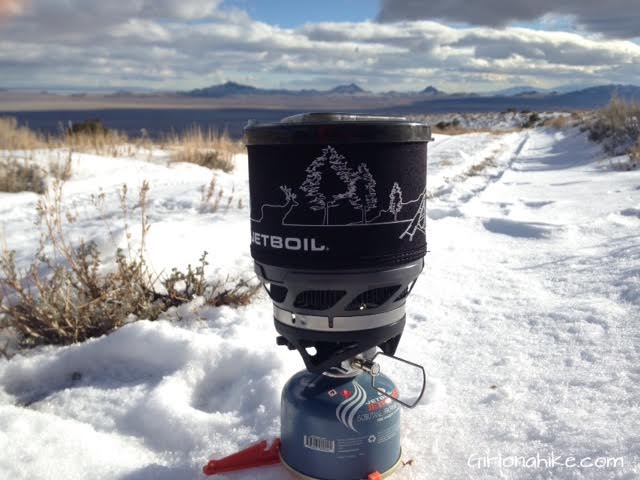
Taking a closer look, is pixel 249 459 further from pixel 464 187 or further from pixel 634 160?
pixel 634 160

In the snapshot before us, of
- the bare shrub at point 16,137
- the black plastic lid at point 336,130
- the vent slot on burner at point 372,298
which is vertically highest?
the black plastic lid at point 336,130

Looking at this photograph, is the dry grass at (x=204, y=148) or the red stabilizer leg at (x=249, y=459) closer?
the red stabilizer leg at (x=249, y=459)

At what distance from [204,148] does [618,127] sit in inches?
321

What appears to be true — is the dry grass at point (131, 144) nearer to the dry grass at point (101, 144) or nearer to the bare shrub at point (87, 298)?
the dry grass at point (101, 144)

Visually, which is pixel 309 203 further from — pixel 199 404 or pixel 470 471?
pixel 199 404

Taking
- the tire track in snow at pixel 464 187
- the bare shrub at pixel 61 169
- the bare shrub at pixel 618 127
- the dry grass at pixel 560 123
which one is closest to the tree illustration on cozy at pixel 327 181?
the tire track in snow at pixel 464 187

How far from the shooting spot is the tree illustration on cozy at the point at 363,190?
58.1 inches

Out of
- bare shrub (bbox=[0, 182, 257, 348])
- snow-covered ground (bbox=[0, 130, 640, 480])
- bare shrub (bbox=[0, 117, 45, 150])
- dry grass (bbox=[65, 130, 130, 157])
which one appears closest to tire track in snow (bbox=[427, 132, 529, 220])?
snow-covered ground (bbox=[0, 130, 640, 480])

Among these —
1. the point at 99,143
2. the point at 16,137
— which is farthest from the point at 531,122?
the point at 16,137

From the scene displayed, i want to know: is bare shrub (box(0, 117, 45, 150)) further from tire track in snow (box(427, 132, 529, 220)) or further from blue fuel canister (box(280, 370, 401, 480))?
blue fuel canister (box(280, 370, 401, 480))

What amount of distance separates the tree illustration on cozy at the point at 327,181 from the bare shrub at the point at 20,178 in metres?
6.32

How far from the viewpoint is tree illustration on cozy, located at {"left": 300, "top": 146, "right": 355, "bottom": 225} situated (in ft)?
4.80

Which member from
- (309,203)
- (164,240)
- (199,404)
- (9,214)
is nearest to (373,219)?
(309,203)

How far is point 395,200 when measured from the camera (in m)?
1.54
